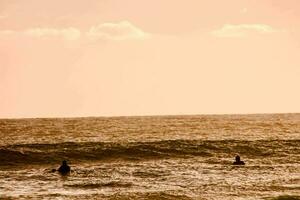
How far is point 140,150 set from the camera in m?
49.7

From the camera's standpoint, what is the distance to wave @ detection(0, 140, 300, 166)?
45.9m

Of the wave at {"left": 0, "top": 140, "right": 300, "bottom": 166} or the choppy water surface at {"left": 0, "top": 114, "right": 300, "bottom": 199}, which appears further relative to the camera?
the wave at {"left": 0, "top": 140, "right": 300, "bottom": 166}

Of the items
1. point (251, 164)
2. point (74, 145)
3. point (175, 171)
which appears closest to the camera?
point (175, 171)

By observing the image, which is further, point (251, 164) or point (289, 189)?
point (251, 164)

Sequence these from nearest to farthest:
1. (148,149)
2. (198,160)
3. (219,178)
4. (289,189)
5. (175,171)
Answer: (289,189) → (219,178) → (175,171) → (198,160) → (148,149)

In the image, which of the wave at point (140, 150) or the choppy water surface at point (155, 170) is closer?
the choppy water surface at point (155, 170)

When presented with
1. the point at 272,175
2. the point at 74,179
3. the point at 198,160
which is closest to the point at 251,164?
the point at 198,160

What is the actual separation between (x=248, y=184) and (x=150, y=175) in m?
6.12

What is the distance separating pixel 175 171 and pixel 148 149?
15.9 m

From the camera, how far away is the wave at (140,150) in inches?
1807

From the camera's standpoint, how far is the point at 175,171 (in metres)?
34.5

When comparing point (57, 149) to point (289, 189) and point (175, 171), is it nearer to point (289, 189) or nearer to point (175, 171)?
point (175, 171)

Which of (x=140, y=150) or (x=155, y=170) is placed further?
(x=140, y=150)

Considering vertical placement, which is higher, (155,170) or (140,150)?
(140,150)
